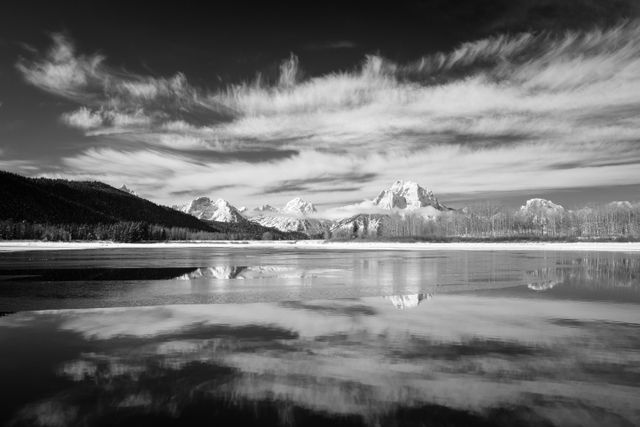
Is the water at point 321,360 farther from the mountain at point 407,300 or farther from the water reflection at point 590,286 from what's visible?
the water reflection at point 590,286

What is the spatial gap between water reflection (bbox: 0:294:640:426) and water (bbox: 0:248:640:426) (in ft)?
0.15

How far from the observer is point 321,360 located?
10.7 meters

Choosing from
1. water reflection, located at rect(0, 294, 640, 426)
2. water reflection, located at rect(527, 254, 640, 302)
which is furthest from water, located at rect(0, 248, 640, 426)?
water reflection, located at rect(527, 254, 640, 302)

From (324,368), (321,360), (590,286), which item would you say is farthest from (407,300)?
(590,286)

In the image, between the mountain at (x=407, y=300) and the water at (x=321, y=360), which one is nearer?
the water at (x=321, y=360)

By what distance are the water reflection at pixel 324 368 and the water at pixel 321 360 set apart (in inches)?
1.7

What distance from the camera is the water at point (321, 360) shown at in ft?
25.6

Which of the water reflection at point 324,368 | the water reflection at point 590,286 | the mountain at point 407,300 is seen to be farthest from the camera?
the water reflection at point 590,286

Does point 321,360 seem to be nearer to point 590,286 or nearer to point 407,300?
point 407,300

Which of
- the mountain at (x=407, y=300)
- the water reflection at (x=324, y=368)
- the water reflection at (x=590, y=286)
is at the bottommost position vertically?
the water reflection at (x=324, y=368)


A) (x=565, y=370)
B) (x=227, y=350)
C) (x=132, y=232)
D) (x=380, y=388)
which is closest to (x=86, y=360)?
(x=227, y=350)

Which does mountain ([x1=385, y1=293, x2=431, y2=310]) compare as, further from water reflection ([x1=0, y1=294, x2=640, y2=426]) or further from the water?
water reflection ([x1=0, y1=294, x2=640, y2=426])

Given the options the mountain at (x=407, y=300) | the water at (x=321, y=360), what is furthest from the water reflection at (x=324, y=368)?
the mountain at (x=407, y=300)

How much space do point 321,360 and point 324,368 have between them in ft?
2.06
